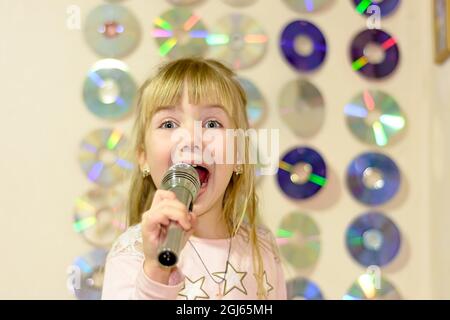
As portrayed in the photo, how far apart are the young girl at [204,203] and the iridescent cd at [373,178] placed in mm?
401

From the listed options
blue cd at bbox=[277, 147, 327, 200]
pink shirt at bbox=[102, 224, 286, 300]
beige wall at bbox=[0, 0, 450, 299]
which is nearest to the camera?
pink shirt at bbox=[102, 224, 286, 300]

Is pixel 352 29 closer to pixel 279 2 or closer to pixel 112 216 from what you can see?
pixel 279 2

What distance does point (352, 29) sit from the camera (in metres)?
1.57

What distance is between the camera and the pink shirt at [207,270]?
1023mm

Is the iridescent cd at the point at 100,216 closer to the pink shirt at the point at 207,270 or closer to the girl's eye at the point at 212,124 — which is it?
the pink shirt at the point at 207,270

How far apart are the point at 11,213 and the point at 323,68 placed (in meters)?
0.80

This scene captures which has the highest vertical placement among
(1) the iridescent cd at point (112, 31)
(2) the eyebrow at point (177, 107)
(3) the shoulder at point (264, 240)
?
(1) the iridescent cd at point (112, 31)

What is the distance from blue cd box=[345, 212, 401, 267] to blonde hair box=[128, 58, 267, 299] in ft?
1.21

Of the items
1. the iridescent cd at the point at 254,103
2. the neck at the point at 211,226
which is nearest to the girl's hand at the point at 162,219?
the neck at the point at 211,226

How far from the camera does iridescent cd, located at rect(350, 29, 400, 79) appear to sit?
156 centimetres

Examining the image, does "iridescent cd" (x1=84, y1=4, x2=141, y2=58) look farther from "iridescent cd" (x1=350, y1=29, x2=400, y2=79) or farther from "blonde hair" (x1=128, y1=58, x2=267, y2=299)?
"iridescent cd" (x1=350, y1=29, x2=400, y2=79)

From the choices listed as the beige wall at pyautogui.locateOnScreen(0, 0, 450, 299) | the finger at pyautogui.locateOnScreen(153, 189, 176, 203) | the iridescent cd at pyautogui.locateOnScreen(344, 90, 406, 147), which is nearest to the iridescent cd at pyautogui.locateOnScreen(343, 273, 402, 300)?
the beige wall at pyautogui.locateOnScreen(0, 0, 450, 299)

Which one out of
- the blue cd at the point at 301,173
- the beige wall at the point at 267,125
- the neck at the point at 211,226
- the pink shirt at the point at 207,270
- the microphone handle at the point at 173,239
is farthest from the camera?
the blue cd at the point at 301,173
